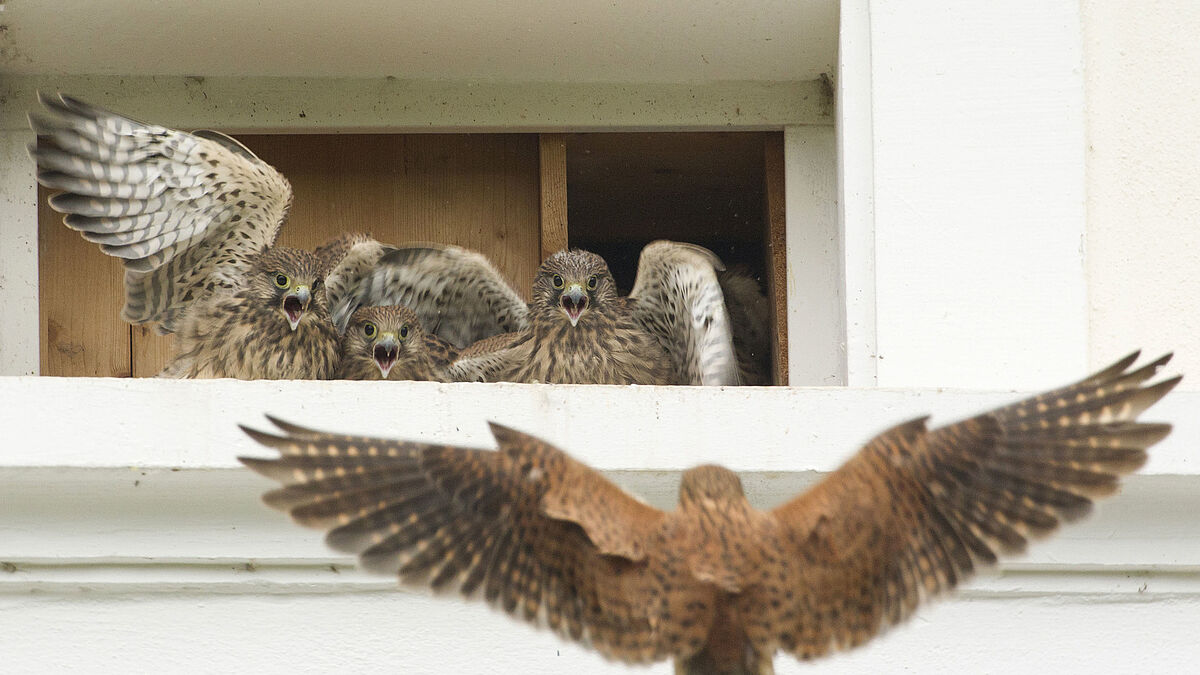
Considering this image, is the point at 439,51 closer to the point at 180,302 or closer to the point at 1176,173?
the point at 180,302

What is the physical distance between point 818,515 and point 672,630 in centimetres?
35

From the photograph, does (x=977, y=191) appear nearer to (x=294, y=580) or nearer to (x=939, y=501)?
(x=939, y=501)

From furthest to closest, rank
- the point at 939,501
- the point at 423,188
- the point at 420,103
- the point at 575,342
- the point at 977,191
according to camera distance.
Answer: the point at 423,188 < the point at 420,103 < the point at 575,342 < the point at 977,191 < the point at 939,501

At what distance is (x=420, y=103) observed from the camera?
5945 millimetres

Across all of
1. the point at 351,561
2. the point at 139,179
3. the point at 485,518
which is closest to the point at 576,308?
the point at 139,179

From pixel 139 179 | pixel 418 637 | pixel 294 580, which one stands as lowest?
pixel 418 637

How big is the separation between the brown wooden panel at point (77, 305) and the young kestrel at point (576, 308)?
0.72 metres

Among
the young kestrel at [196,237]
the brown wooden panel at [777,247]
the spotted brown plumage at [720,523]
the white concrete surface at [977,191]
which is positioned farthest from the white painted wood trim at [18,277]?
the white concrete surface at [977,191]

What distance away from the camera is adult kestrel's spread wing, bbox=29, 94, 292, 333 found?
17.6 feet

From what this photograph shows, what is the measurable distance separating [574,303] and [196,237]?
108cm

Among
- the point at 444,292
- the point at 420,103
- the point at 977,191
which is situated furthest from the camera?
the point at 444,292

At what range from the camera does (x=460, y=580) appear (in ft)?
12.6

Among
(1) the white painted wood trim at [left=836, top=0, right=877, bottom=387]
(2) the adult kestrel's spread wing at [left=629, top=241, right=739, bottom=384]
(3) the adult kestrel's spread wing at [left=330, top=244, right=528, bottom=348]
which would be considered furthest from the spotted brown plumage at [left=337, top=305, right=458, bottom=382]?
(1) the white painted wood trim at [left=836, top=0, right=877, bottom=387]

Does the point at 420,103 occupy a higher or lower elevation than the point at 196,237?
higher
